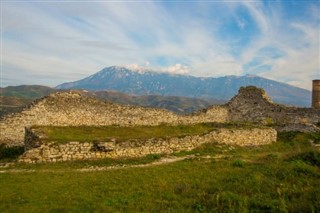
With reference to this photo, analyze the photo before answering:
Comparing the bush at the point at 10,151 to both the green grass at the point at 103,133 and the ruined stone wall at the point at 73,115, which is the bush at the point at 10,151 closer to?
the ruined stone wall at the point at 73,115

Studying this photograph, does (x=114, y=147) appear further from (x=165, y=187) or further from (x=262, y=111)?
(x=262, y=111)

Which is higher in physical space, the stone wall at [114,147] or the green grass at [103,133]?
the green grass at [103,133]

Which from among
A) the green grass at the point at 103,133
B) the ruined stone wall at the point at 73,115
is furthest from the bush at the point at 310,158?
the ruined stone wall at the point at 73,115

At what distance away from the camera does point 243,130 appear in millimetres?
30453

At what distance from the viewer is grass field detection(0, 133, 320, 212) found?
1128cm

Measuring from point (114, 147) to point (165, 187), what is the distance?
8.76m

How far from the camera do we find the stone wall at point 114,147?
20.9 metres

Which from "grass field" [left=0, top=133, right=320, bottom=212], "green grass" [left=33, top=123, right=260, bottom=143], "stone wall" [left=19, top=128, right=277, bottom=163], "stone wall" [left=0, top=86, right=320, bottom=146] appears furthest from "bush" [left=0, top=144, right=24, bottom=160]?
"grass field" [left=0, top=133, right=320, bottom=212]

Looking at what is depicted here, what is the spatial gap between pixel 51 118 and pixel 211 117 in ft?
65.4

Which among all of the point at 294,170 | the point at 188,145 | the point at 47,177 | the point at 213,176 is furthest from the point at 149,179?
the point at 188,145

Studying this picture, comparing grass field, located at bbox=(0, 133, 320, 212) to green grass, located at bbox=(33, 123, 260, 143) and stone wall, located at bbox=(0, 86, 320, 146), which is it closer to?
green grass, located at bbox=(33, 123, 260, 143)

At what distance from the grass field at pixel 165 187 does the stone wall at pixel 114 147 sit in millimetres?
869

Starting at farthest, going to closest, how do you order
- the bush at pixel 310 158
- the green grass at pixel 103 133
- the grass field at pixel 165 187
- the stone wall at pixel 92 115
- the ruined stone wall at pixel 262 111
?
the ruined stone wall at pixel 262 111 → the stone wall at pixel 92 115 → the green grass at pixel 103 133 → the bush at pixel 310 158 → the grass field at pixel 165 187

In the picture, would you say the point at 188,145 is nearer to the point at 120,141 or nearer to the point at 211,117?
the point at 120,141
